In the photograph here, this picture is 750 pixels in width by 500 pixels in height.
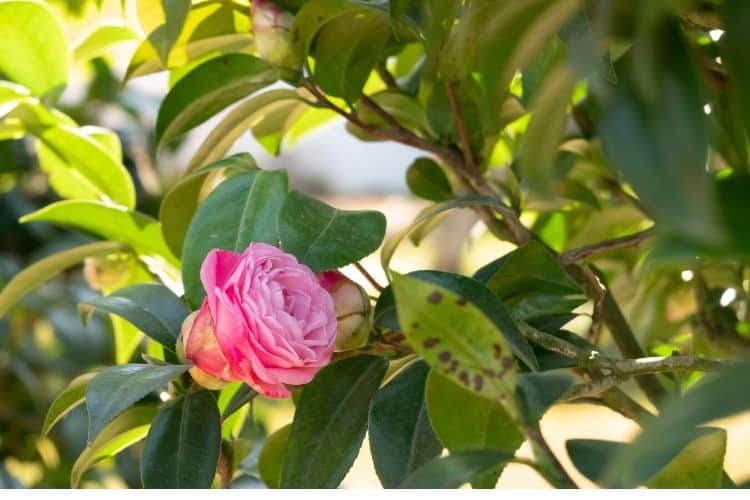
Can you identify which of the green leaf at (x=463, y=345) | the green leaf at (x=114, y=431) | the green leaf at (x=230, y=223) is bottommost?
the green leaf at (x=114, y=431)

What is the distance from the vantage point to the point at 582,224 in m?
0.86

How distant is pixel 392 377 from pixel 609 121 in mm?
303

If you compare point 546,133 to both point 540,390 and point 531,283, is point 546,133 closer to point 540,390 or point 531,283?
point 540,390

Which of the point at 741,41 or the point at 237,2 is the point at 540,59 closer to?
the point at 237,2

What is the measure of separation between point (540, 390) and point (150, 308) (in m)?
0.24

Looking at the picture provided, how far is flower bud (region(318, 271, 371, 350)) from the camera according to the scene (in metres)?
0.49

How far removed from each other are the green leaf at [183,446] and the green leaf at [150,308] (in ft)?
0.11

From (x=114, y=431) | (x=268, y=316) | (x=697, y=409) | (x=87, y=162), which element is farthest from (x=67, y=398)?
(x=697, y=409)

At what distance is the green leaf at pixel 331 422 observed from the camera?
0.48 metres

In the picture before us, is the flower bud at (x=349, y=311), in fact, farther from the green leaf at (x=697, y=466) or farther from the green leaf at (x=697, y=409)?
the green leaf at (x=697, y=409)

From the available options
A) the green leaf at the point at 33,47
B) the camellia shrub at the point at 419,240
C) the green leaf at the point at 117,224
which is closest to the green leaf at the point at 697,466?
the camellia shrub at the point at 419,240

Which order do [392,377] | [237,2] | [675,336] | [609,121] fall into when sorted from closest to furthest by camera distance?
[609,121]
[392,377]
[237,2]
[675,336]

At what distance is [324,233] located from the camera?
0.49m
